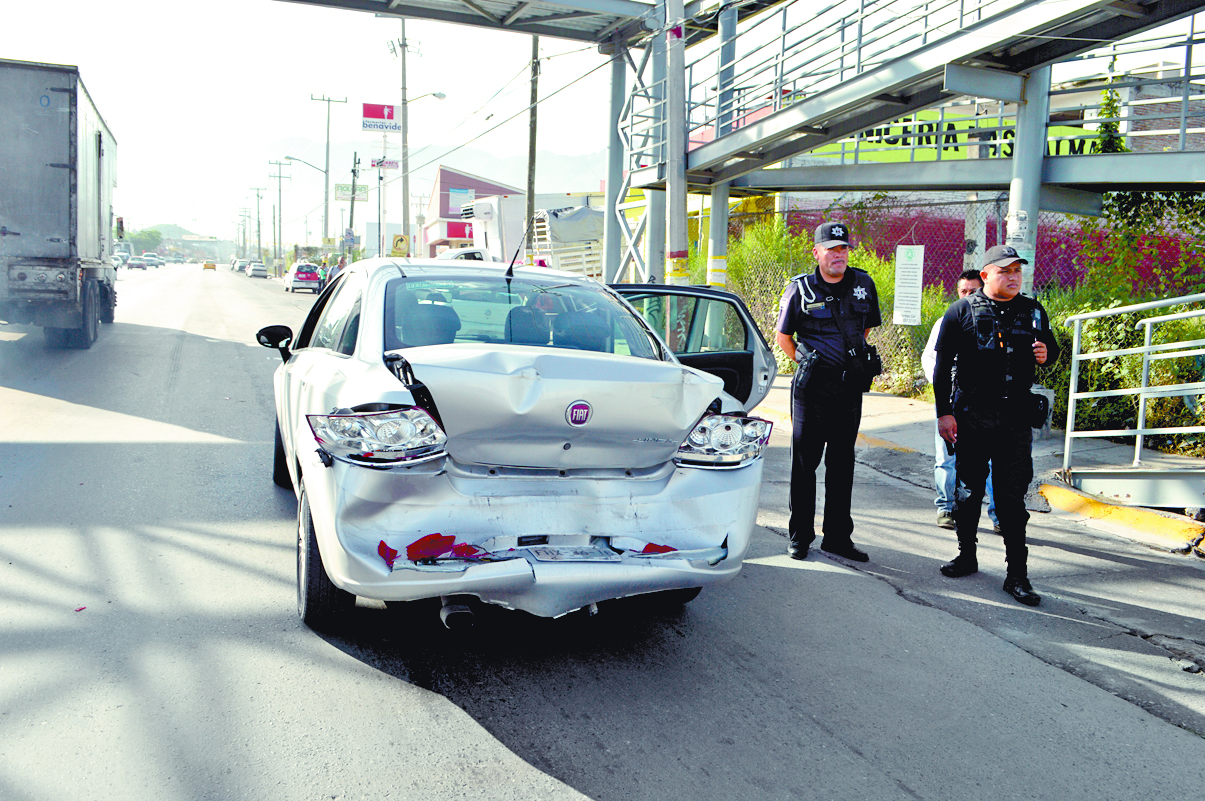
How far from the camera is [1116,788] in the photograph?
10.0 ft

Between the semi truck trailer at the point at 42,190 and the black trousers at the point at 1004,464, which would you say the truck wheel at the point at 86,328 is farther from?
the black trousers at the point at 1004,464

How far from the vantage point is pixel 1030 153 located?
9.70m

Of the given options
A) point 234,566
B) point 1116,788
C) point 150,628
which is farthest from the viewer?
point 234,566

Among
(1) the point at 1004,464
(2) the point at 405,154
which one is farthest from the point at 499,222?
(1) the point at 1004,464

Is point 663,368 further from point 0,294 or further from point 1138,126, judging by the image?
point 1138,126

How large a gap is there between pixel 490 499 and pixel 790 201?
15622mm

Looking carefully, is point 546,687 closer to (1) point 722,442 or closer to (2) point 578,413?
(2) point 578,413

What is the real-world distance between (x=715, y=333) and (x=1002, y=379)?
8.43 feet

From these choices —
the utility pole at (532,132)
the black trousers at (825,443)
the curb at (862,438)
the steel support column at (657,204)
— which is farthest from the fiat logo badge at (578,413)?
the utility pole at (532,132)

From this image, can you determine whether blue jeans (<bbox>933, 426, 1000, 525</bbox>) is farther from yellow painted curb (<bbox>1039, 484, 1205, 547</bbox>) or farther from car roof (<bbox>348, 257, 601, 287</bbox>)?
car roof (<bbox>348, 257, 601, 287</bbox>)

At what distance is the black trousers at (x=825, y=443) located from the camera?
18.1ft

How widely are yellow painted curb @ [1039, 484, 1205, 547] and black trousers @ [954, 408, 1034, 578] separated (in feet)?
6.34

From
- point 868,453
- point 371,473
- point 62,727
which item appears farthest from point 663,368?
point 868,453

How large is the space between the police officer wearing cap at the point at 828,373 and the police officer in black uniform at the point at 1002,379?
512 mm
